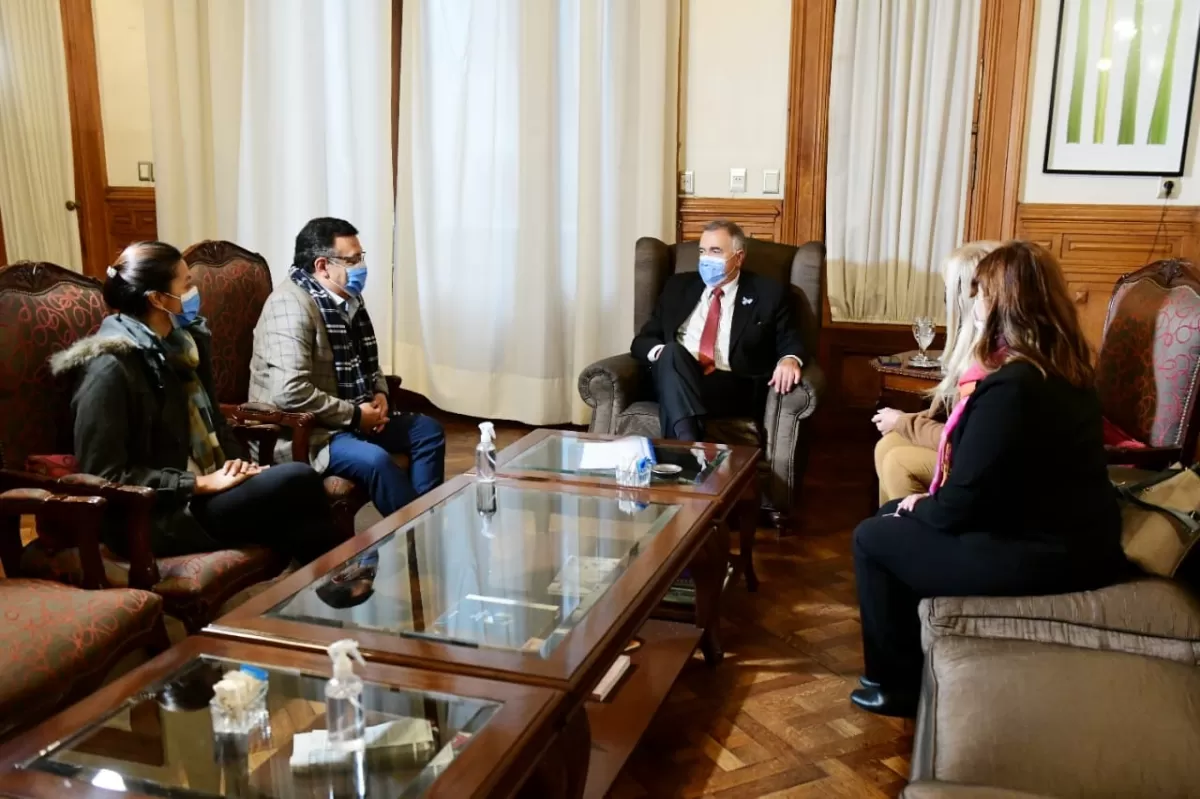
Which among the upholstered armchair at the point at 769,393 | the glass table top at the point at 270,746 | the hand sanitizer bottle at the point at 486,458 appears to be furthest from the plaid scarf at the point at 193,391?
the upholstered armchair at the point at 769,393

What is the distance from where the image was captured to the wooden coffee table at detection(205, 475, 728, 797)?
5.71 feet

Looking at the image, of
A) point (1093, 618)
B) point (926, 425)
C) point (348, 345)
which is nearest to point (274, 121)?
point (348, 345)

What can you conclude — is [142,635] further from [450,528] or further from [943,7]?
[943,7]

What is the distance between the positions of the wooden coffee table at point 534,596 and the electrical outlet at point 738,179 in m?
2.34

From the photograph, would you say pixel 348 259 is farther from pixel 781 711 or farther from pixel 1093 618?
pixel 1093 618

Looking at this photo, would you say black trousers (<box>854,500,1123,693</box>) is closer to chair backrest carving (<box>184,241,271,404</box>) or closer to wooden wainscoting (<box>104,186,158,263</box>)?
chair backrest carving (<box>184,241,271,404</box>)

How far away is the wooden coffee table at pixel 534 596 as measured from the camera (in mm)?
1739

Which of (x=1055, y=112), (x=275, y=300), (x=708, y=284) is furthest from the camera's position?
(x=1055, y=112)

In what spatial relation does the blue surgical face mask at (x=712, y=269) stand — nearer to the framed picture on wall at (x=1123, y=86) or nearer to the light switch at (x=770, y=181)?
the light switch at (x=770, y=181)

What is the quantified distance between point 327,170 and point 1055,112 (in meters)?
3.18

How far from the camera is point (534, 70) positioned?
4656 millimetres

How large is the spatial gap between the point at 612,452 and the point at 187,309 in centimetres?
117

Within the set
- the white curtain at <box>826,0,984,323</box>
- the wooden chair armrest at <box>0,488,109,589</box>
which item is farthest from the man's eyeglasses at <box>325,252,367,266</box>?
the white curtain at <box>826,0,984,323</box>

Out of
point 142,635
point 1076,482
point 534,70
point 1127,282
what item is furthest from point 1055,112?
point 142,635
